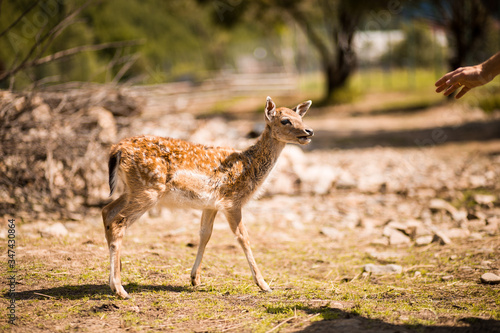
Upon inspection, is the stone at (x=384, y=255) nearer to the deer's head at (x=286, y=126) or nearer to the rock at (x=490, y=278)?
the rock at (x=490, y=278)

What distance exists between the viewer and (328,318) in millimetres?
4574

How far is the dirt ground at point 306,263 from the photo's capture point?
15.1ft

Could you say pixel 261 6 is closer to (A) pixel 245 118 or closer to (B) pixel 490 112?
(A) pixel 245 118

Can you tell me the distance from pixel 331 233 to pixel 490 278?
2.77 metres

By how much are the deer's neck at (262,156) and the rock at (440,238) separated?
8.92 feet

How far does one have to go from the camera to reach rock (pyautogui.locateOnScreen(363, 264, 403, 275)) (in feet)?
20.4

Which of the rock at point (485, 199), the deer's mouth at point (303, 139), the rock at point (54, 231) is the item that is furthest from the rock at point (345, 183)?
the rock at point (54, 231)

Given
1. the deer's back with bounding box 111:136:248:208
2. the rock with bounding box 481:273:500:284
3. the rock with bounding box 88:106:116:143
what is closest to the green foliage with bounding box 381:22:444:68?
the rock with bounding box 88:106:116:143

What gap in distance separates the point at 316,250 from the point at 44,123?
5011 millimetres

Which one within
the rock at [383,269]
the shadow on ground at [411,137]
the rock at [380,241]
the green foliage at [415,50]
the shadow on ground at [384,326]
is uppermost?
the shadow on ground at [384,326]

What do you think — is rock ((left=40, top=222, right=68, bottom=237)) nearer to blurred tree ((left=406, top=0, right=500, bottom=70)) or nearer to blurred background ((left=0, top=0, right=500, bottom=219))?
blurred background ((left=0, top=0, right=500, bottom=219))

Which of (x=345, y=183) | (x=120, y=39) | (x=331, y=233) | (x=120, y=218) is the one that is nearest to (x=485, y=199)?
(x=345, y=183)

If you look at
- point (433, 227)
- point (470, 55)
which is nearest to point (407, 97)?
point (470, 55)

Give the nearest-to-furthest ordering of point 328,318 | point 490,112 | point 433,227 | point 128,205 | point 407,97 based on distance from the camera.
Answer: point 328,318
point 128,205
point 433,227
point 490,112
point 407,97
